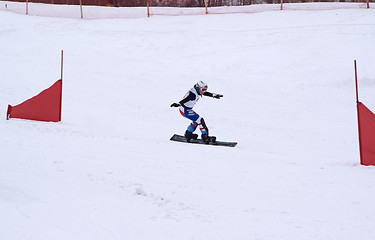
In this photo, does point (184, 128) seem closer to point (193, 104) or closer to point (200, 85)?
point (193, 104)

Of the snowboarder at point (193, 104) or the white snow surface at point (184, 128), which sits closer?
the white snow surface at point (184, 128)

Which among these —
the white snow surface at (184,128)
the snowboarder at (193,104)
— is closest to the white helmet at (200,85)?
the snowboarder at (193,104)

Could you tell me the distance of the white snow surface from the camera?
5.29 metres

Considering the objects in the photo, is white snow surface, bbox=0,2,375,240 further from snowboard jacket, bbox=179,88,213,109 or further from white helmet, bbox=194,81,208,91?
white helmet, bbox=194,81,208,91

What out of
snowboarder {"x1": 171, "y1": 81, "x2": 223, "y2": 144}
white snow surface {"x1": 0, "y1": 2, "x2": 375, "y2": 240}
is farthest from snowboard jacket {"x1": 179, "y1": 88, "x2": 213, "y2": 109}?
white snow surface {"x1": 0, "y1": 2, "x2": 375, "y2": 240}

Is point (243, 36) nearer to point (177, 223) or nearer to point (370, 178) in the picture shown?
point (370, 178)

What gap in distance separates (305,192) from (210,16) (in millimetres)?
21310

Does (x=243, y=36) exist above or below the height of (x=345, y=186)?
above

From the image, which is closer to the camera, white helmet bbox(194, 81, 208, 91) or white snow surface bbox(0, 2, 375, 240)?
white snow surface bbox(0, 2, 375, 240)

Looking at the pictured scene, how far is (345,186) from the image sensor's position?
636 centimetres

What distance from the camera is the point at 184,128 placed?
12.0 meters

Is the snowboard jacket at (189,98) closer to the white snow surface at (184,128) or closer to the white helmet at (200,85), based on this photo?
the white helmet at (200,85)

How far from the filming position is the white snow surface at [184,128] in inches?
208

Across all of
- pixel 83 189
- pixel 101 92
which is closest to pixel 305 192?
pixel 83 189
